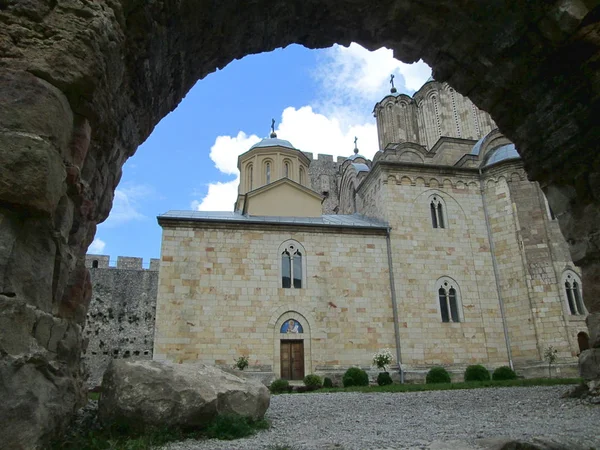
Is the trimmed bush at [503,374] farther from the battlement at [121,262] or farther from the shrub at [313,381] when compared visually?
the battlement at [121,262]

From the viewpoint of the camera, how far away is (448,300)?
715 inches

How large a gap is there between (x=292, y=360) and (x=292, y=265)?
12.1 feet

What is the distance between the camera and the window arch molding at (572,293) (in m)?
17.2

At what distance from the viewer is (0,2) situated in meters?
2.85

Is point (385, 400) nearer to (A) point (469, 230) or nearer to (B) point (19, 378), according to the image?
(B) point (19, 378)

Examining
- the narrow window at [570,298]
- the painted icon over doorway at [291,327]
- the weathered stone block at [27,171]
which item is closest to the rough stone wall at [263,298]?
the painted icon over doorway at [291,327]

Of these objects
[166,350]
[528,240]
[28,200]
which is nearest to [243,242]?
[166,350]

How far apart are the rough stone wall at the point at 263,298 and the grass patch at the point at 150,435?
11.0 metres

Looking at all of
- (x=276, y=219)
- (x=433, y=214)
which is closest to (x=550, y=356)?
(x=433, y=214)

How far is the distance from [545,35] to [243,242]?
1390 centimetres

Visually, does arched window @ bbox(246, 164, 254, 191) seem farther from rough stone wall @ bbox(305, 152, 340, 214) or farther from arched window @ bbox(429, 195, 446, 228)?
rough stone wall @ bbox(305, 152, 340, 214)

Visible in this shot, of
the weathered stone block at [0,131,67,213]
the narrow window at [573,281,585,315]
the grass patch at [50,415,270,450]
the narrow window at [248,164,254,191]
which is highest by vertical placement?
the narrow window at [248,164,254,191]

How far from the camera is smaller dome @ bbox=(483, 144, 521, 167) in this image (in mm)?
20369

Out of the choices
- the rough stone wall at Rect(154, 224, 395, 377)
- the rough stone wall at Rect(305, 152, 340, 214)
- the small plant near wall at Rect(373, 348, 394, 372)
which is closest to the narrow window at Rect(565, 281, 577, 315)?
the rough stone wall at Rect(154, 224, 395, 377)
